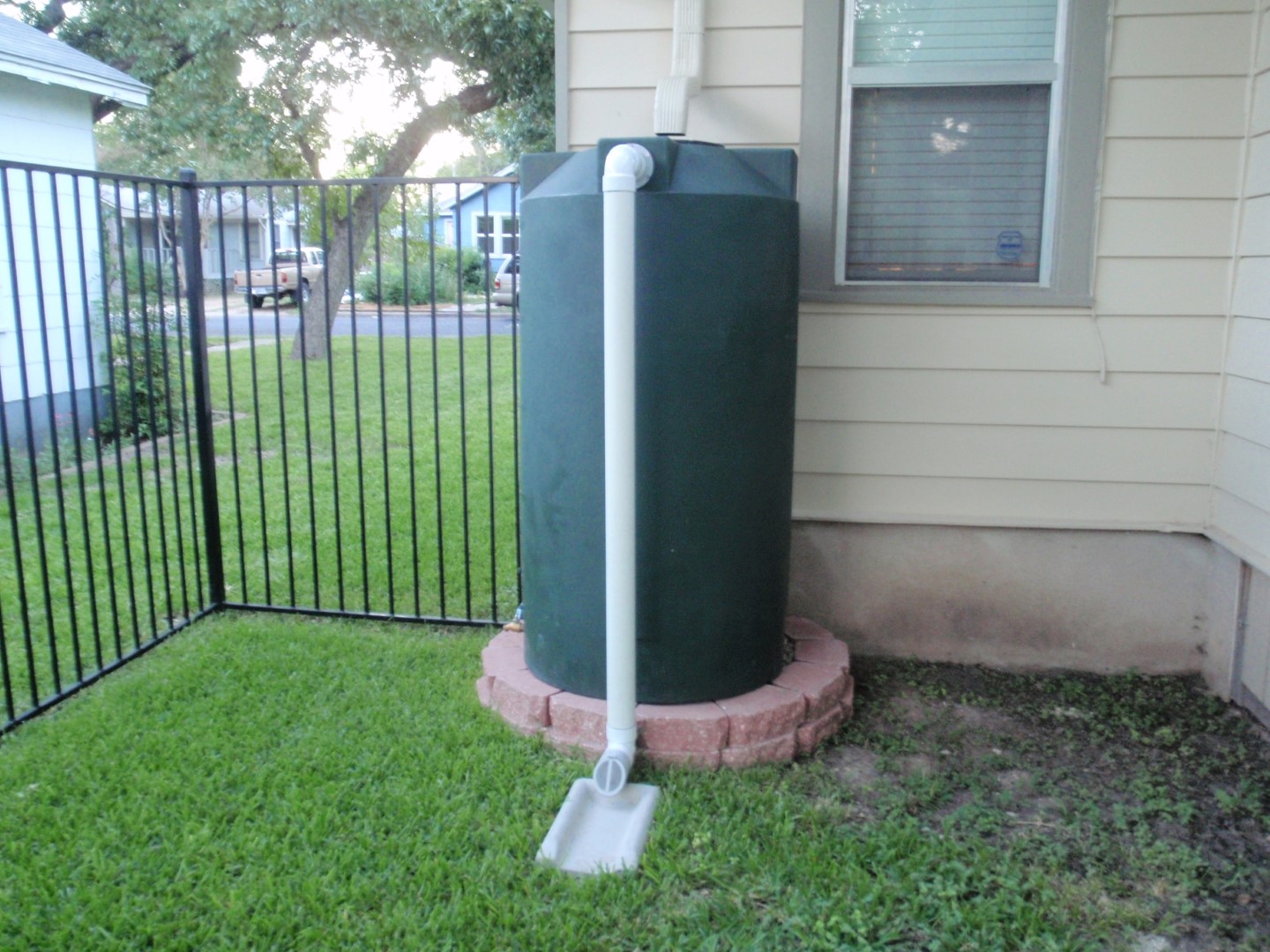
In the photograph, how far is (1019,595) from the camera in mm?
3633

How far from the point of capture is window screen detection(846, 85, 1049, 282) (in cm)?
339

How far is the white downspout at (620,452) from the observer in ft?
8.48

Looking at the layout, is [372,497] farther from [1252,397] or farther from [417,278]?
[417,278]

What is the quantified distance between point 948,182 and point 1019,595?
143 centimetres

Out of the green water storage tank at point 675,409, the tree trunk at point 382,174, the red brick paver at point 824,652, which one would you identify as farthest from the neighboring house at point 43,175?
the red brick paver at point 824,652

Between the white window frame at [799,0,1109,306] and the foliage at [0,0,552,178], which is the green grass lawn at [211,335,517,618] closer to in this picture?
the white window frame at [799,0,1109,306]

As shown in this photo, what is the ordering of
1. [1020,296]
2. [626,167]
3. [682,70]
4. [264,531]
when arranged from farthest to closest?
[264,531] → [1020,296] → [682,70] → [626,167]

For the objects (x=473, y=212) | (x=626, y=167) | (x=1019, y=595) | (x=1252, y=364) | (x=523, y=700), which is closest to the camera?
(x=626, y=167)

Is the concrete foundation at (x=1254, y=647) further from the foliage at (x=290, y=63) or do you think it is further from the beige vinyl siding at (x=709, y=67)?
the foliage at (x=290, y=63)

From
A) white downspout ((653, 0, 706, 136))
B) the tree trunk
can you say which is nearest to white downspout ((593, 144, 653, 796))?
white downspout ((653, 0, 706, 136))

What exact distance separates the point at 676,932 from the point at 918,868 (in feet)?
1.99

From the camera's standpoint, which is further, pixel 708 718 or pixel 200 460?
pixel 200 460

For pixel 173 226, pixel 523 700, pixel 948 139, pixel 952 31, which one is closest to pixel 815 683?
pixel 523 700

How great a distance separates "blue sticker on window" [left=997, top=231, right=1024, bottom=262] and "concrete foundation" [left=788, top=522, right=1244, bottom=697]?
3.03 feet
